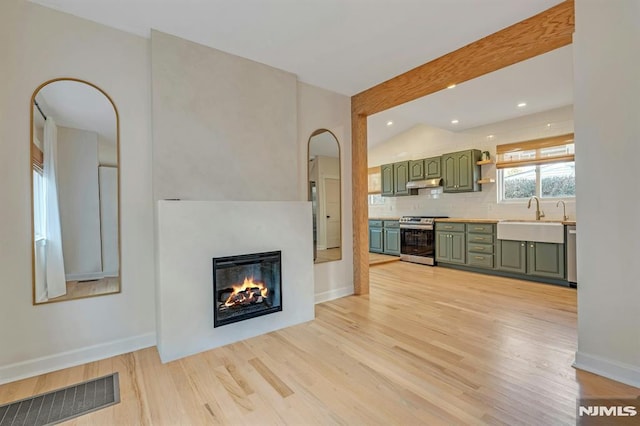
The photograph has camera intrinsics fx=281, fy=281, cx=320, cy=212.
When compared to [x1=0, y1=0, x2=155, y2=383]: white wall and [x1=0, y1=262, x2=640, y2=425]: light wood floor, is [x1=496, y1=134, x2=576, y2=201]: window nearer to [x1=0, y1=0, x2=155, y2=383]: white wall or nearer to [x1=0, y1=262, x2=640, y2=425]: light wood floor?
[x1=0, y1=262, x2=640, y2=425]: light wood floor

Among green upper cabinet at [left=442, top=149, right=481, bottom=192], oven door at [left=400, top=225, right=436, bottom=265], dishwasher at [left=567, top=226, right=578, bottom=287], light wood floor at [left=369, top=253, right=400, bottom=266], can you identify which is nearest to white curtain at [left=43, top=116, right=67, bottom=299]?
light wood floor at [left=369, top=253, right=400, bottom=266]

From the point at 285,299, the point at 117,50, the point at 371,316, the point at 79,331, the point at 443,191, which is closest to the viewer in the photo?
the point at 79,331

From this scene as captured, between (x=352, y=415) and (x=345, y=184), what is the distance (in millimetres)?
2802

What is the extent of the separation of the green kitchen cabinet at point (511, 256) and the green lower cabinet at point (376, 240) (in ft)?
8.75

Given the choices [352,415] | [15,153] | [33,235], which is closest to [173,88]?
[15,153]

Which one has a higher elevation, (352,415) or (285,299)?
(285,299)

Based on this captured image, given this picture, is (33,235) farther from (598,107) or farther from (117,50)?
(598,107)

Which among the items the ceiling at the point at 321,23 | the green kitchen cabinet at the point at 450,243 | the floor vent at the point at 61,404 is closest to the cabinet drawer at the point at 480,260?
the green kitchen cabinet at the point at 450,243

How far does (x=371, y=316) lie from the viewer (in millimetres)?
3111

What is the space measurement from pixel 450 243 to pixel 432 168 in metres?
1.70

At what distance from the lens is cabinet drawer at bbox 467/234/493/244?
4902 mm

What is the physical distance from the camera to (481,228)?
5.02m

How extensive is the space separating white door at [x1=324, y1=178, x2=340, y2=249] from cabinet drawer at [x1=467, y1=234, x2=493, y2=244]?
9.20 ft

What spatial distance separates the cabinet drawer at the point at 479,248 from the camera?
4.90m
